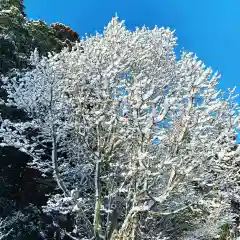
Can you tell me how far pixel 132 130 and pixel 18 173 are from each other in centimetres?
758

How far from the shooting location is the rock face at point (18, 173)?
1220cm

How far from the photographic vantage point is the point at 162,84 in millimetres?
11031

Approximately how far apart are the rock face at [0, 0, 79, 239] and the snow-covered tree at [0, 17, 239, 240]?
6.17ft

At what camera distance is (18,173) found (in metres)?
13.8

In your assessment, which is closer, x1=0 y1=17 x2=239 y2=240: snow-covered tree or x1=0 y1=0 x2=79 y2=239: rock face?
x1=0 y1=17 x2=239 y2=240: snow-covered tree

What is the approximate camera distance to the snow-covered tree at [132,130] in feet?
24.0

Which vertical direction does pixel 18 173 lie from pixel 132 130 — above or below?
above

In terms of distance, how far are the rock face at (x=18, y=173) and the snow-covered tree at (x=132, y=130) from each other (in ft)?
6.17

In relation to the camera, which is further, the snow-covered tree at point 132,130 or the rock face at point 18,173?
the rock face at point 18,173

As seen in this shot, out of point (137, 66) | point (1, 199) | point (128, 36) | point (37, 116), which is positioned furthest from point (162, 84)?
point (1, 199)

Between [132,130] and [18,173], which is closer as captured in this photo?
[132,130]

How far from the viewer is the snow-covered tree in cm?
733

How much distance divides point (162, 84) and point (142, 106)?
→ 4665 millimetres

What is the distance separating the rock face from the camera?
12.2 m
